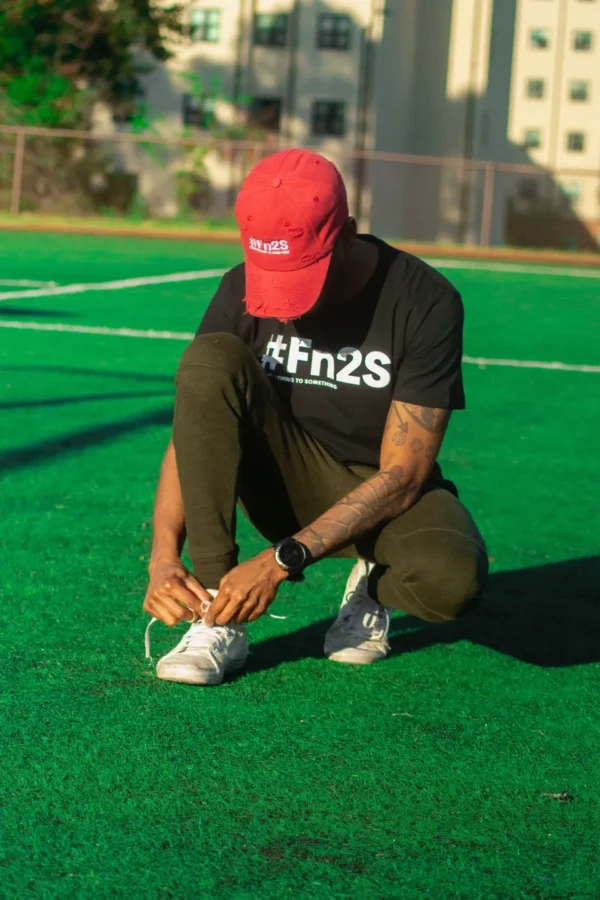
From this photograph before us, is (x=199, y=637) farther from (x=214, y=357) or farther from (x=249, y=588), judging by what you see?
(x=214, y=357)

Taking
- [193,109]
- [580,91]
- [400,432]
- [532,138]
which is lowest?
[400,432]

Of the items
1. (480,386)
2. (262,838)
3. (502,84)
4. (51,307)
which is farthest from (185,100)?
(262,838)

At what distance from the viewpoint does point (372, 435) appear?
4039mm

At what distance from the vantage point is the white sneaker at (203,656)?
3811 mm

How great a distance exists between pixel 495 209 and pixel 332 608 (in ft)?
177

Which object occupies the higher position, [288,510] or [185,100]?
[185,100]

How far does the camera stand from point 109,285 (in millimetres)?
14977

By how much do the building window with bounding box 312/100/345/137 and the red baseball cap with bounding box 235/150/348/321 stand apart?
4757 centimetres

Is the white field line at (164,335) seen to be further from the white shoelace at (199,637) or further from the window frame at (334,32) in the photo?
the window frame at (334,32)

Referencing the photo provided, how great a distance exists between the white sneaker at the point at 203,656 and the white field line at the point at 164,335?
7068 millimetres

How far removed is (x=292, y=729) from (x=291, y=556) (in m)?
0.43

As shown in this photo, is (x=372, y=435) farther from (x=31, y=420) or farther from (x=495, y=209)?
(x=495, y=209)

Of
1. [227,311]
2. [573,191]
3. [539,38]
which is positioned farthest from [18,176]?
[539,38]

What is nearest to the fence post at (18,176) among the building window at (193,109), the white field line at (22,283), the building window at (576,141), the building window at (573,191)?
the white field line at (22,283)
